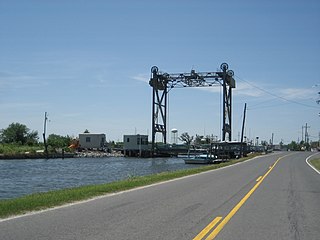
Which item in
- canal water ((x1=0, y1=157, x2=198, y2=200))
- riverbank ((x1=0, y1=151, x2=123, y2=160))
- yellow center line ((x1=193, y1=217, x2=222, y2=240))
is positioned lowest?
canal water ((x1=0, y1=157, x2=198, y2=200))

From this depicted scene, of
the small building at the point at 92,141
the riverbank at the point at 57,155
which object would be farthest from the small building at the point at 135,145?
the small building at the point at 92,141

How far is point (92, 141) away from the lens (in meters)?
122

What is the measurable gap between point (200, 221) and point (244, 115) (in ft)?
277

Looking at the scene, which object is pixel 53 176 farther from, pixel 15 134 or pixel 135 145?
pixel 15 134

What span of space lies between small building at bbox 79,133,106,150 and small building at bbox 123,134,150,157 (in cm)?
1078

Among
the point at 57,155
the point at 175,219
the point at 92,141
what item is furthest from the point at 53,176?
the point at 92,141

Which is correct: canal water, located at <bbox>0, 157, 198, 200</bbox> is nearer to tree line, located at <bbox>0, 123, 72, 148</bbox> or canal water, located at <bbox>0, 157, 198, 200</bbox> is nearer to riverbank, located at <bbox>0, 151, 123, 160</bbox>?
riverbank, located at <bbox>0, 151, 123, 160</bbox>

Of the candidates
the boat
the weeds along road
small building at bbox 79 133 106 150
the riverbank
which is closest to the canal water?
the weeds along road

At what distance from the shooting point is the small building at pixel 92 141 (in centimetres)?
12156

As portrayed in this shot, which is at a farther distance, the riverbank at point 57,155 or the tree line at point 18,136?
the tree line at point 18,136

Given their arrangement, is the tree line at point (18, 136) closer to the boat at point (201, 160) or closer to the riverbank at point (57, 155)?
the riverbank at point (57, 155)

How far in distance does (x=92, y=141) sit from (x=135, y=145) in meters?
16.8

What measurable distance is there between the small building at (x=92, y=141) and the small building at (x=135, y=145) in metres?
10.8

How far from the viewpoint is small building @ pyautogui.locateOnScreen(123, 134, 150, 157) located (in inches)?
4321
